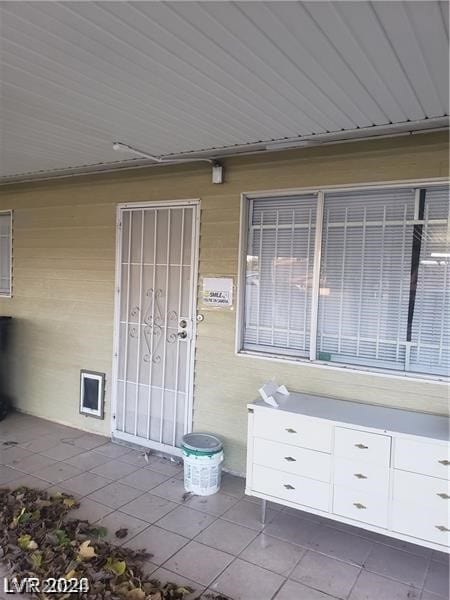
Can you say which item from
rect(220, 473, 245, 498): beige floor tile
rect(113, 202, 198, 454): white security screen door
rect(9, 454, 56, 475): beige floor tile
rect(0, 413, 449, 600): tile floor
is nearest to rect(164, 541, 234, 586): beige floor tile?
rect(0, 413, 449, 600): tile floor

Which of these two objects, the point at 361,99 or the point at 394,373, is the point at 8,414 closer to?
the point at 394,373

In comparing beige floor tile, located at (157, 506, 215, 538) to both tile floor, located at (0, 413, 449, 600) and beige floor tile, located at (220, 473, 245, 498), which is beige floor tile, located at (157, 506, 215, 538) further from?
beige floor tile, located at (220, 473, 245, 498)

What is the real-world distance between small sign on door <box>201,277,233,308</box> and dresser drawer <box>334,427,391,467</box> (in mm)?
1343

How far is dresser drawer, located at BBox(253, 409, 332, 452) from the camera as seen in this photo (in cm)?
268

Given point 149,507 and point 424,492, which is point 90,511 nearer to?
point 149,507

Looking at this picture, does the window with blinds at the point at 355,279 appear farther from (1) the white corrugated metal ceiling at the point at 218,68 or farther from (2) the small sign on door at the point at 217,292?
(1) the white corrugated metal ceiling at the point at 218,68

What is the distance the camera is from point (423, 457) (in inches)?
94.9

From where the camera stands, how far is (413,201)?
2.88 m

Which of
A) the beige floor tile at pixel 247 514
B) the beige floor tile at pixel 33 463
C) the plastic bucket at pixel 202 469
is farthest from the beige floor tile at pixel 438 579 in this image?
the beige floor tile at pixel 33 463

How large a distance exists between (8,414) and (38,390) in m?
0.46

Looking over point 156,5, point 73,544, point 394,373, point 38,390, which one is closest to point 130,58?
point 156,5

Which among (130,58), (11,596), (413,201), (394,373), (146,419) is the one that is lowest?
(11,596)

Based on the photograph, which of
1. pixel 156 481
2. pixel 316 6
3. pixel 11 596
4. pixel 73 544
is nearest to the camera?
pixel 316 6

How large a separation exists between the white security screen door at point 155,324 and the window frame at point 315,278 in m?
0.45
